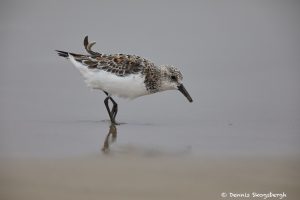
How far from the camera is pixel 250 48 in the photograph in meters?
11.0

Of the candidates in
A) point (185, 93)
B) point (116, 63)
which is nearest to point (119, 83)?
point (116, 63)

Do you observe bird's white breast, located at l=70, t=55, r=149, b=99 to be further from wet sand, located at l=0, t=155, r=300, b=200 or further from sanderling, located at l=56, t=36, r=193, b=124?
wet sand, located at l=0, t=155, r=300, b=200

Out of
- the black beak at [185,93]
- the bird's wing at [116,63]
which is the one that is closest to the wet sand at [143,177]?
the bird's wing at [116,63]

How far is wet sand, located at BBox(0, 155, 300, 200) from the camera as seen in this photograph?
4910 mm

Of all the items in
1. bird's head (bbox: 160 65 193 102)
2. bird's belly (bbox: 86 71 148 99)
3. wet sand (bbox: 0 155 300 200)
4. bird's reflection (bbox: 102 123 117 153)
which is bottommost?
wet sand (bbox: 0 155 300 200)

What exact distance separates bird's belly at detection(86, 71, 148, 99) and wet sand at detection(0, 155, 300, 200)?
1740mm

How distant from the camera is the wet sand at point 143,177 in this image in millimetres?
4910

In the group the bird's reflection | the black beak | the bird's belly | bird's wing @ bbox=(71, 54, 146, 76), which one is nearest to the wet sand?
the bird's reflection

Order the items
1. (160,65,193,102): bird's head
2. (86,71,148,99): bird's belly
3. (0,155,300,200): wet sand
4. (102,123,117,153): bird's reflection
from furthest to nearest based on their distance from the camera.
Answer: (160,65,193,102): bird's head → (86,71,148,99): bird's belly → (102,123,117,153): bird's reflection → (0,155,300,200): wet sand

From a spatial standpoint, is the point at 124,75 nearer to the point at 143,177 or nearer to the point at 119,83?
the point at 119,83

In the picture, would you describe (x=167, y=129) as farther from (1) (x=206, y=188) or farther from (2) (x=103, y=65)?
(1) (x=206, y=188)

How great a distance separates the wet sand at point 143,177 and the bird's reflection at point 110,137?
285 mm

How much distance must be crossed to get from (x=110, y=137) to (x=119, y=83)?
1.01 meters

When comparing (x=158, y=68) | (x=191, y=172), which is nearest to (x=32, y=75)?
(x=158, y=68)
